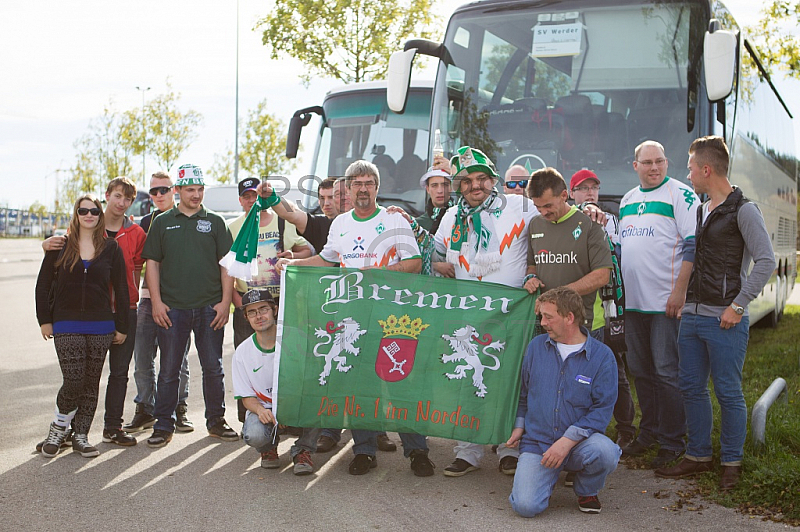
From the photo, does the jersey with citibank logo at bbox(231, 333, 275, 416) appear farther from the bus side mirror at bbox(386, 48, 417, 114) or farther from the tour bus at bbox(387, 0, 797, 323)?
the bus side mirror at bbox(386, 48, 417, 114)

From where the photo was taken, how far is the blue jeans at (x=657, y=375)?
235 inches

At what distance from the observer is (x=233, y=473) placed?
19.3ft

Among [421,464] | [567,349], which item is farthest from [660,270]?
[421,464]

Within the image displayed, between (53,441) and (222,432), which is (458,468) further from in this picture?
(53,441)

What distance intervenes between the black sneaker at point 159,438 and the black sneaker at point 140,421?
49cm

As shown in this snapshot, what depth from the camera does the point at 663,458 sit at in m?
5.86

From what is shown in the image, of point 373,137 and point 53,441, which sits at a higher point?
point 373,137

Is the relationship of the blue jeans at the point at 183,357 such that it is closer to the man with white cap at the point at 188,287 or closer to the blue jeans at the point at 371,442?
the man with white cap at the point at 188,287

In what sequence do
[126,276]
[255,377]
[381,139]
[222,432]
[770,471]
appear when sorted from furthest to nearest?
[381,139]
[222,432]
[126,276]
[255,377]
[770,471]

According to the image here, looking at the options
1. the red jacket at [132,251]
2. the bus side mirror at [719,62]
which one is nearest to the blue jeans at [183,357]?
the red jacket at [132,251]

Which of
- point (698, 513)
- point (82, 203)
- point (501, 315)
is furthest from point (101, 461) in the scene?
point (698, 513)

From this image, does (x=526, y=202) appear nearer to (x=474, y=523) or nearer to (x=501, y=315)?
(x=501, y=315)

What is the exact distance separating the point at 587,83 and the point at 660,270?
311 centimetres

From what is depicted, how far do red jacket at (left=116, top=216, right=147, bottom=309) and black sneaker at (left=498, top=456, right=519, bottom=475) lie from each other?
330 cm
